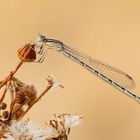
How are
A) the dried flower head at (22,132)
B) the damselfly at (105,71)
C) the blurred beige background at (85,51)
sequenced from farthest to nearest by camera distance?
the blurred beige background at (85,51) < the damselfly at (105,71) < the dried flower head at (22,132)

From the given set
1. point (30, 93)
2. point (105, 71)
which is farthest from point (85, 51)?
point (30, 93)

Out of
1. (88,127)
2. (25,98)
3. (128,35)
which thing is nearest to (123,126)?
(88,127)

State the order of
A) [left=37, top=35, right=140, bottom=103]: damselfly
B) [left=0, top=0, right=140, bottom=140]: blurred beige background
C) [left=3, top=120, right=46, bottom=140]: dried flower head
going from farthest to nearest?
[left=0, top=0, right=140, bottom=140]: blurred beige background → [left=37, top=35, right=140, bottom=103]: damselfly → [left=3, top=120, right=46, bottom=140]: dried flower head

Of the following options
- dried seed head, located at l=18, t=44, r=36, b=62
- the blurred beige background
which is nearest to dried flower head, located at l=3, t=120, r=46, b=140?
dried seed head, located at l=18, t=44, r=36, b=62

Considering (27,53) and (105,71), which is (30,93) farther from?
(105,71)

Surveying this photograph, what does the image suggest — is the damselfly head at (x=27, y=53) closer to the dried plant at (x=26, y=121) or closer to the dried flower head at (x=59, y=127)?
the dried plant at (x=26, y=121)

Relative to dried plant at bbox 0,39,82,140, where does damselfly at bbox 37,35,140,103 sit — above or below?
above

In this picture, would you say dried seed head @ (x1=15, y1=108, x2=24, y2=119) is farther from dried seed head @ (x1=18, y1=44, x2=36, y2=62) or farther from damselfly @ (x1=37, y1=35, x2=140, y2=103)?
damselfly @ (x1=37, y1=35, x2=140, y2=103)

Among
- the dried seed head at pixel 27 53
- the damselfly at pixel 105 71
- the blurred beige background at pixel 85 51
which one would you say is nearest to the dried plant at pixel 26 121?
the dried seed head at pixel 27 53
